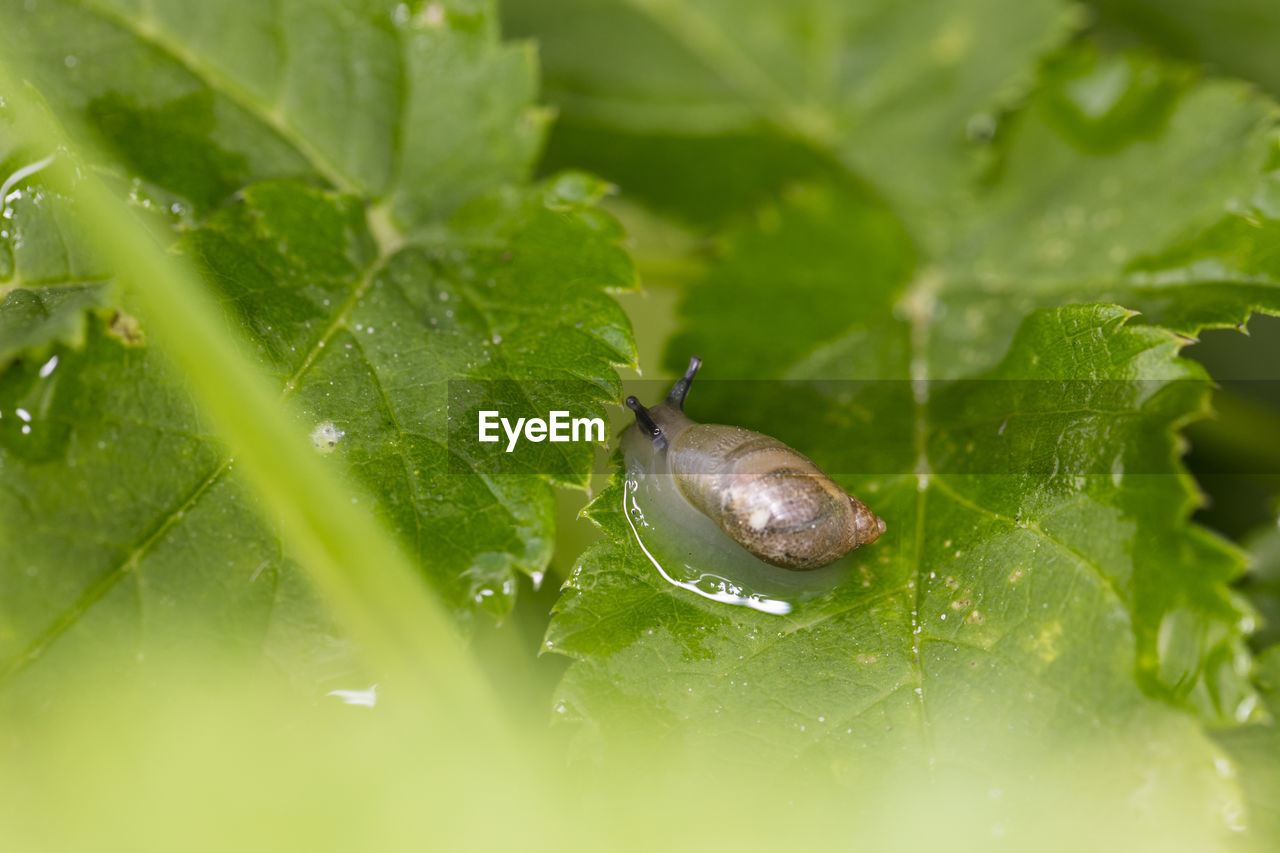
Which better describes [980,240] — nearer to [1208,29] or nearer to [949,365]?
[949,365]

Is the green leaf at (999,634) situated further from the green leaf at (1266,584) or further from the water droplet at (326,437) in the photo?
the green leaf at (1266,584)

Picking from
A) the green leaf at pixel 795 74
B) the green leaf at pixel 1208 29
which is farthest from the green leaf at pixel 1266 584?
the green leaf at pixel 1208 29

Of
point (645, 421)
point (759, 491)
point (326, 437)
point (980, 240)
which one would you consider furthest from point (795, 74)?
point (326, 437)

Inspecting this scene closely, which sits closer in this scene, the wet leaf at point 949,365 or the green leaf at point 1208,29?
the wet leaf at point 949,365

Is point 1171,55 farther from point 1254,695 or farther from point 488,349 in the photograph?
point 488,349

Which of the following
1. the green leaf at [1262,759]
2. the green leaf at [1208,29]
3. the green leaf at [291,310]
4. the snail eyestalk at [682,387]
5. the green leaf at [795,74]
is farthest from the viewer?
the green leaf at [1208,29]

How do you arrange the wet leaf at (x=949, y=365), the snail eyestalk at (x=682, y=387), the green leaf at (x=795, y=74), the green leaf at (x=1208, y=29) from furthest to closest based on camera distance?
the green leaf at (x=1208, y=29)
the green leaf at (x=795, y=74)
the snail eyestalk at (x=682, y=387)
the wet leaf at (x=949, y=365)

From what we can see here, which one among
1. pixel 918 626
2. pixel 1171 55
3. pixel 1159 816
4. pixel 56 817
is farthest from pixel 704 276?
pixel 1171 55
